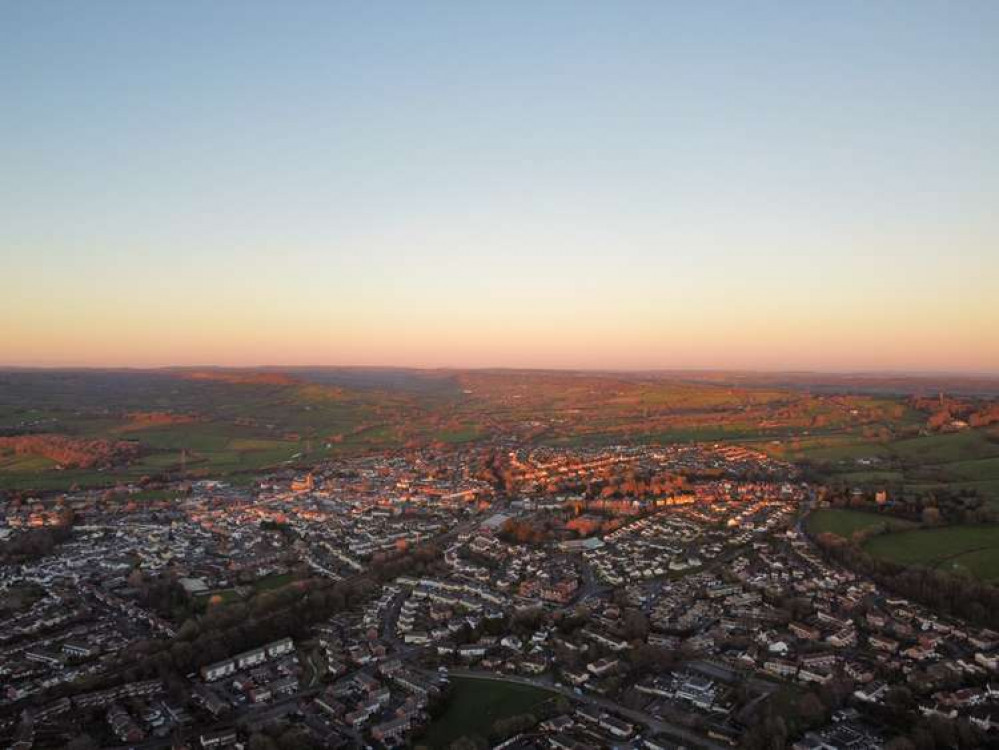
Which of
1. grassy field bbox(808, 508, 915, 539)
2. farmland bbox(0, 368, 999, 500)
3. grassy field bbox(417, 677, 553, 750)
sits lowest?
grassy field bbox(417, 677, 553, 750)

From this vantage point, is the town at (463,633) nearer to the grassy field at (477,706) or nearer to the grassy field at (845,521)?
the grassy field at (477,706)

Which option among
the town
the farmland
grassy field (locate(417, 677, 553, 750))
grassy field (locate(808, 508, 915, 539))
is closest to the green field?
grassy field (locate(808, 508, 915, 539))

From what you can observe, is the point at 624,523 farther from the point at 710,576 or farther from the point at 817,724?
the point at 817,724

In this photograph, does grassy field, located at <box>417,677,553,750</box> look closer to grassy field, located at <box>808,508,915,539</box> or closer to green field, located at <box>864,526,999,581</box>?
green field, located at <box>864,526,999,581</box>

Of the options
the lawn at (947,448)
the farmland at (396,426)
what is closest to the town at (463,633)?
the farmland at (396,426)

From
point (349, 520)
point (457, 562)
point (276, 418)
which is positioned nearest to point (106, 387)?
point (276, 418)

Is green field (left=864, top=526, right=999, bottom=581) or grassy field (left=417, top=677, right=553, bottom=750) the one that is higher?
green field (left=864, top=526, right=999, bottom=581)
